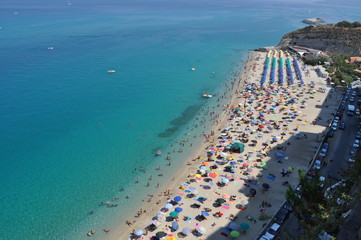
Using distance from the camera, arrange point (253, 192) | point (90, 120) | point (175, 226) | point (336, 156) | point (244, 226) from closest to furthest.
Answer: point (244, 226)
point (175, 226)
point (253, 192)
point (336, 156)
point (90, 120)

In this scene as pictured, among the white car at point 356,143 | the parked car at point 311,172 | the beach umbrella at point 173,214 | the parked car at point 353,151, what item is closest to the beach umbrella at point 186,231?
the beach umbrella at point 173,214

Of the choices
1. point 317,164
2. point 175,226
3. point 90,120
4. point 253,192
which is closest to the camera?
point 175,226

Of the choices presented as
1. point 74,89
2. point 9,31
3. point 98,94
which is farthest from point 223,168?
point 9,31

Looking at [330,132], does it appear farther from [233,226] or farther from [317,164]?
[233,226]

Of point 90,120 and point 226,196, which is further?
point 90,120

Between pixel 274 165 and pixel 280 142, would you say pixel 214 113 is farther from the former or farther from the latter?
pixel 274 165

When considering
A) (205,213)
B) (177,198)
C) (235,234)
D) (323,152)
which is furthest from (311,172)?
(177,198)

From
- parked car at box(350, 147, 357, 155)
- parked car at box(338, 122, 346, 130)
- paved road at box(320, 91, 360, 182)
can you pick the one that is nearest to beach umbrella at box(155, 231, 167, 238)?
paved road at box(320, 91, 360, 182)

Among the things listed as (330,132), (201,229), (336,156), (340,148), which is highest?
(330,132)
